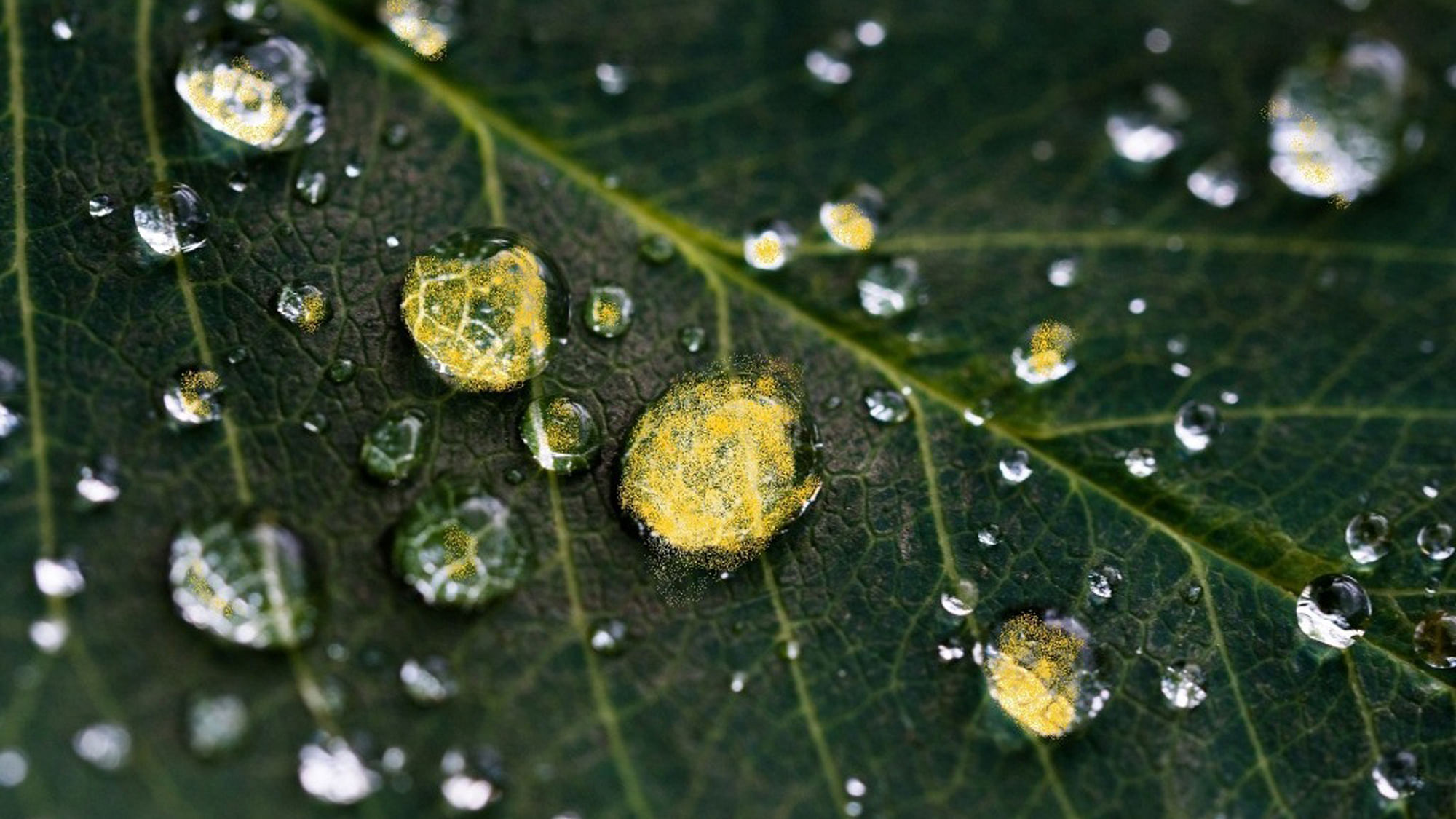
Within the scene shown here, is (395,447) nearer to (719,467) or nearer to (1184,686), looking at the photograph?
(719,467)

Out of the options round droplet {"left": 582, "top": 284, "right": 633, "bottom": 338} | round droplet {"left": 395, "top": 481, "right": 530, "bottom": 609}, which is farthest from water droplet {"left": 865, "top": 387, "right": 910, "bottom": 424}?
round droplet {"left": 395, "top": 481, "right": 530, "bottom": 609}

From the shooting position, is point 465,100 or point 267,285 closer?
point 267,285

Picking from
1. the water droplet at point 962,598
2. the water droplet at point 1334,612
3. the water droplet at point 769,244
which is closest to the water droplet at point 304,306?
the water droplet at point 769,244

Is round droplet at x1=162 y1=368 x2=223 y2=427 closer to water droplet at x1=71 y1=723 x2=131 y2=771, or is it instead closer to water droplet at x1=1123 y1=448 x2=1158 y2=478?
water droplet at x1=71 y1=723 x2=131 y2=771

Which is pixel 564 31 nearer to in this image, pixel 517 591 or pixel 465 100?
pixel 465 100

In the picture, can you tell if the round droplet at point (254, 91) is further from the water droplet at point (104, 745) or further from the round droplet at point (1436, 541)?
the round droplet at point (1436, 541)

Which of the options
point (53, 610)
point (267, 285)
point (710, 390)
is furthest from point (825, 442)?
point (53, 610)
